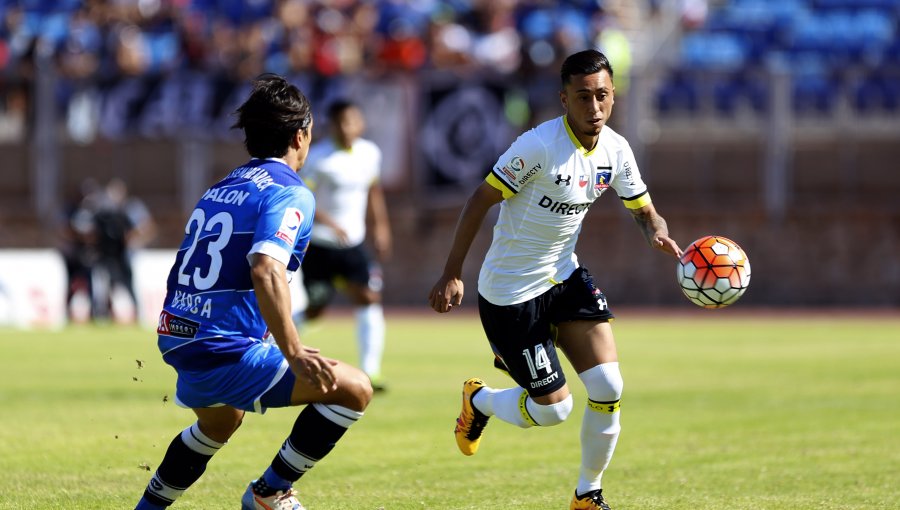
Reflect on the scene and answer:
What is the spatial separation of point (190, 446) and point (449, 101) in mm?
19640

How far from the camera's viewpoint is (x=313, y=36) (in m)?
27.3

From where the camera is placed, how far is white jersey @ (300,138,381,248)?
13180mm

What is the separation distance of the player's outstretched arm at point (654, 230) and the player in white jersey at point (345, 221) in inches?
218

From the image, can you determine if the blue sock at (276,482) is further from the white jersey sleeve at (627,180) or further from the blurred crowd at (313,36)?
the blurred crowd at (313,36)

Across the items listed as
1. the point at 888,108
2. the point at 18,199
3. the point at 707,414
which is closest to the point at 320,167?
the point at 707,414

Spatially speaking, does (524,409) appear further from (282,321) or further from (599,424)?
(282,321)

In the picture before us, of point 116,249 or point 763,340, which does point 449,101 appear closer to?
point 116,249

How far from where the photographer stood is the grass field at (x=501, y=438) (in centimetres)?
769

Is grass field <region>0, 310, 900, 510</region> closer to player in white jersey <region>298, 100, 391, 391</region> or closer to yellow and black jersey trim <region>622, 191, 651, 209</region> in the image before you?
player in white jersey <region>298, 100, 391, 391</region>

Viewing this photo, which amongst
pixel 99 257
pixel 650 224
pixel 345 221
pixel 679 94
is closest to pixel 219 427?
pixel 650 224

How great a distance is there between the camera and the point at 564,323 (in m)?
7.36

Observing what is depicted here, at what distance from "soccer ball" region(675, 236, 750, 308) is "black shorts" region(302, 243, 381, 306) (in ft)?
20.0

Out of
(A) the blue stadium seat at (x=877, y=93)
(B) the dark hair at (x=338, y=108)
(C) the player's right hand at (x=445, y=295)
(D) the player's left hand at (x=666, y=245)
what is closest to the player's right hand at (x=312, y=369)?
(C) the player's right hand at (x=445, y=295)

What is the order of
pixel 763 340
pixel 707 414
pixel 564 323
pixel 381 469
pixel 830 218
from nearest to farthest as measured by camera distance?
1. pixel 564 323
2. pixel 381 469
3. pixel 707 414
4. pixel 763 340
5. pixel 830 218
